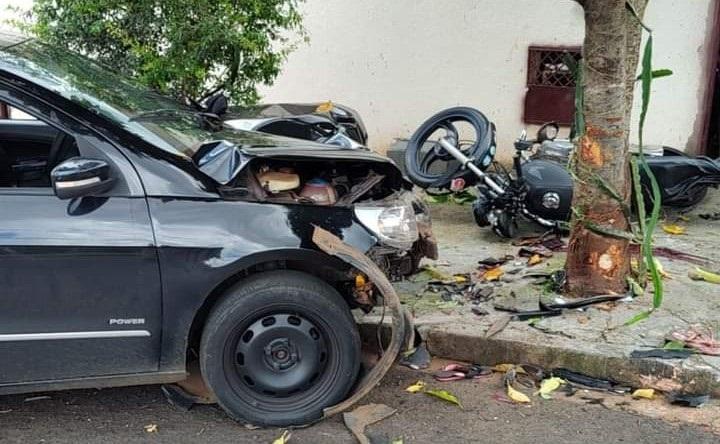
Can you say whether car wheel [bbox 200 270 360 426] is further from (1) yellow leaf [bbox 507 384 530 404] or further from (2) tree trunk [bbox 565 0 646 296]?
(2) tree trunk [bbox 565 0 646 296]

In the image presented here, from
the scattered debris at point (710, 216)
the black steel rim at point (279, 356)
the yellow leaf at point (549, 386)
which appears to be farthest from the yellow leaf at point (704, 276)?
the black steel rim at point (279, 356)

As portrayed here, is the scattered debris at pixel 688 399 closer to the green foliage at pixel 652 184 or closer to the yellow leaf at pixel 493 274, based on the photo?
the green foliage at pixel 652 184

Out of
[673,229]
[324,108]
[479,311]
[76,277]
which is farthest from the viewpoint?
[324,108]

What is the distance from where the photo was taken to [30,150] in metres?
5.24

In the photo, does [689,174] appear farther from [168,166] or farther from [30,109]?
[30,109]

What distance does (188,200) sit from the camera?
352 centimetres

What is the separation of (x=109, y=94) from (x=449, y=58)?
17.9ft

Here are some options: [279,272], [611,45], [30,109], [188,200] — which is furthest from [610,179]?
[30,109]

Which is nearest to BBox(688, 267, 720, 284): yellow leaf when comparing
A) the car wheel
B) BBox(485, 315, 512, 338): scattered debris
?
BBox(485, 315, 512, 338): scattered debris

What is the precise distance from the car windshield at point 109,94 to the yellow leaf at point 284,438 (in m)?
1.45

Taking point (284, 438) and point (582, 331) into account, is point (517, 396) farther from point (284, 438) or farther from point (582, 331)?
point (284, 438)

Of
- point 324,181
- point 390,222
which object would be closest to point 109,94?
point 324,181

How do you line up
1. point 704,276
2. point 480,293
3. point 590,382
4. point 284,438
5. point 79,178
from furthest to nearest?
1. point 704,276
2. point 480,293
3. point 590,382
4. point 284,438
5. point 79,178

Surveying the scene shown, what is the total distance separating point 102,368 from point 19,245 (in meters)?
0.69
